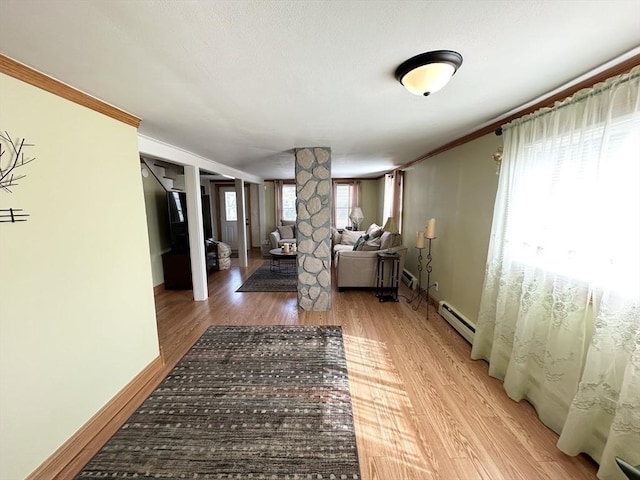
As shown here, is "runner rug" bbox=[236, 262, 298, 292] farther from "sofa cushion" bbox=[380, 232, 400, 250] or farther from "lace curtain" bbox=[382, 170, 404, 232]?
"lace curtain" bbox=[382, 170, 404, 232]

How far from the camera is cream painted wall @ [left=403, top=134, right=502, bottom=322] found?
2533 millimetres

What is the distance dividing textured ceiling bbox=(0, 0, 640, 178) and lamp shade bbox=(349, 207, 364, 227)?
5002mm

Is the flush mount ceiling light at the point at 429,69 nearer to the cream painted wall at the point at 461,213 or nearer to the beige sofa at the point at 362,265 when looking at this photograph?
the cream painted wall at the point at 461,213

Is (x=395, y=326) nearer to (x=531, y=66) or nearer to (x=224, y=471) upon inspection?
(x=224, y=471)

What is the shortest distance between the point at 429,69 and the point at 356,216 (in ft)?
19.2

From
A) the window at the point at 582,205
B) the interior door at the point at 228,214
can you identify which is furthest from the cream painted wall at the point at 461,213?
the interior door at the point at 228,214

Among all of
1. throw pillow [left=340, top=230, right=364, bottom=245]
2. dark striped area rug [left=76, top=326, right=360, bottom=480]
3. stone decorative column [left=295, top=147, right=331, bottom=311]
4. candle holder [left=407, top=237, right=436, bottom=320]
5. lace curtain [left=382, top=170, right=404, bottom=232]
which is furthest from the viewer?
throw pillow [left=340, top=230, right=364, bottom=245]

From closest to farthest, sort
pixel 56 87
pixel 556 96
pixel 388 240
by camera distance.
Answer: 1. pixel 56 87
2. pixel 556 96
3. pixel 388 240

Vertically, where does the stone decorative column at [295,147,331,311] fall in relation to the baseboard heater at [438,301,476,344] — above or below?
above

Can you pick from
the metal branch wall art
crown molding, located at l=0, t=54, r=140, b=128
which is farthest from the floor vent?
the metal branch wall art

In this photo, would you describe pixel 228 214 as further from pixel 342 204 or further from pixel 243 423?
pixel 243 423

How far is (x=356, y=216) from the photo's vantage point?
7039 millimetres

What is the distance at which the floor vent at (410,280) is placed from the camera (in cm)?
439

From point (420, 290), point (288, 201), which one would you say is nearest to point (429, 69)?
point (420, 290)
